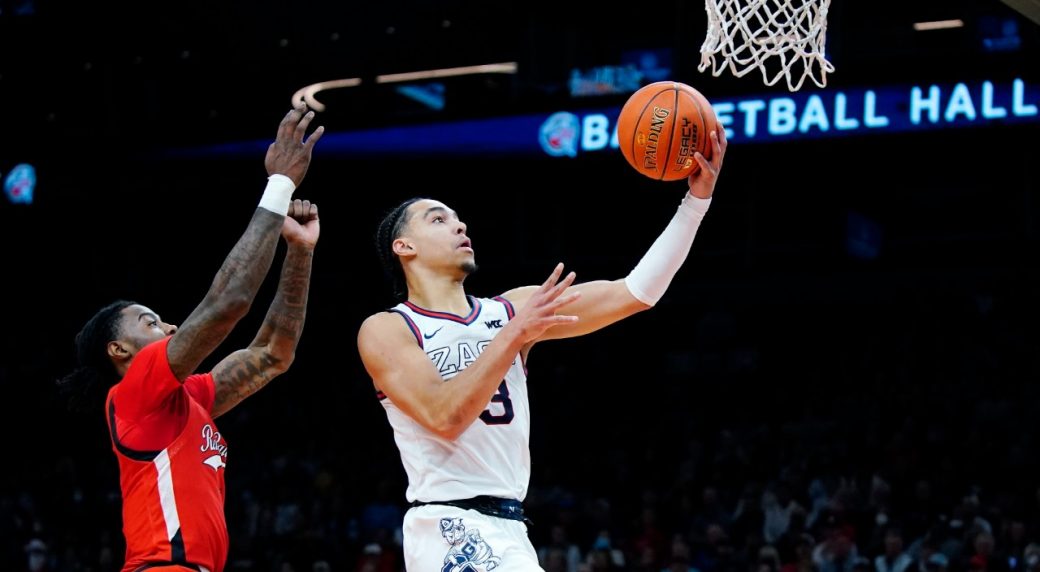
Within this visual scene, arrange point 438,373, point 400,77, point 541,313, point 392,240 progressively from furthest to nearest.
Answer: point 400,77, point 392,240, point 438,373, point 541,313

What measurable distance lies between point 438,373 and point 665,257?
86 cm

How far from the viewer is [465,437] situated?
4285 millimetres

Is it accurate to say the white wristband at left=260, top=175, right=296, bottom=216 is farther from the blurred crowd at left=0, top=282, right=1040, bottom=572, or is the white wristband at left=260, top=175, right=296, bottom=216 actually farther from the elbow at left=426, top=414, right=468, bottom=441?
the blurred crowd at left=0, top=282, right=1040, bottom=572

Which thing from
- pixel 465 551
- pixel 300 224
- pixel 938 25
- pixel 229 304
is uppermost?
pixel 938 25

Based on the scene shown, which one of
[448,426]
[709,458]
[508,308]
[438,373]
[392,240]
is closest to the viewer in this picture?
[448,426]

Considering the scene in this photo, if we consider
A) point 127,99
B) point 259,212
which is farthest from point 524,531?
point 127,99

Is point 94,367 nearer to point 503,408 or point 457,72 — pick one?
point 503,408

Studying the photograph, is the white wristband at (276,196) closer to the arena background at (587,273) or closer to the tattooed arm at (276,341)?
the tattooed arm at (276,341)

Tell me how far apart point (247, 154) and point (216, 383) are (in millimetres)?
8581

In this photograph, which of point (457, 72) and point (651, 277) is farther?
Result: point (457, 72)

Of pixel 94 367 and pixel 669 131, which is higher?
pixel 669 131

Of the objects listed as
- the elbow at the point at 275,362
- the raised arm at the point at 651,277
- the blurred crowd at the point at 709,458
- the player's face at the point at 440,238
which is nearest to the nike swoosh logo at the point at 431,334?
the player's face at the point at 440,238

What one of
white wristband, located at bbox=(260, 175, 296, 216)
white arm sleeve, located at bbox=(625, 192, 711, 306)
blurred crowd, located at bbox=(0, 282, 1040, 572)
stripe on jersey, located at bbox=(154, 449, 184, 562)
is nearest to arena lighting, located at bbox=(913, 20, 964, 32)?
blurred crowd, located at bbox=(0, 282, 1040, 572)

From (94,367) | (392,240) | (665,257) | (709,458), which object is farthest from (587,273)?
(94,367)
